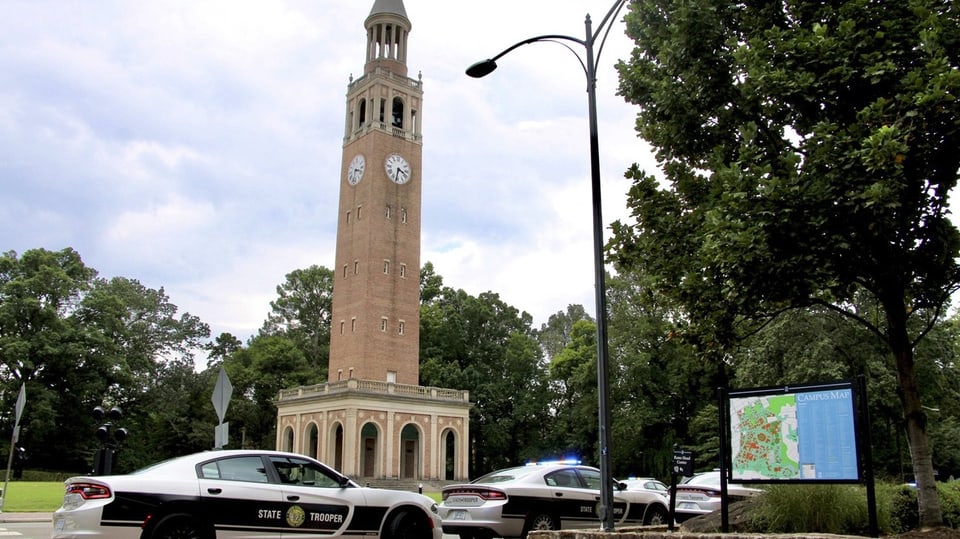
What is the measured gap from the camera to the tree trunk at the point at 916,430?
10.1 metres

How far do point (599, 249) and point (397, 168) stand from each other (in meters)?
47.0

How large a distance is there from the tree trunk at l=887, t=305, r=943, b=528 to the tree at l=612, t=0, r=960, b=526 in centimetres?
2

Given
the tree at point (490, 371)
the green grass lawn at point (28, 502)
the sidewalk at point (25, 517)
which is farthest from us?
the tree at point (490, 371)

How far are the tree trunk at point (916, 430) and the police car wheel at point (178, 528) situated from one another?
28.9 feet

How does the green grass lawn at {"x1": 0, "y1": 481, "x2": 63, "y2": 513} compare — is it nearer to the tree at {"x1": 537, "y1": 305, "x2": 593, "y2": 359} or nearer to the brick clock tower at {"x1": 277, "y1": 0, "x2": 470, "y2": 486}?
the brick clock tower at {"x1": 277, "y1": 0, "x2": 470, "y2": 486}

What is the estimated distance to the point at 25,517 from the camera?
798 inches

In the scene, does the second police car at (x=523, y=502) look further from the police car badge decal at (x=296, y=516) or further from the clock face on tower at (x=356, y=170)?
the clock face on tower at (x=356, y=170)

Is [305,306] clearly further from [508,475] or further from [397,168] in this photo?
[508,475]

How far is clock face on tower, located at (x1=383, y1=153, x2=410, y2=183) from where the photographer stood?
5697cm

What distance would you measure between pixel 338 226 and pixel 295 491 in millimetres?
48558

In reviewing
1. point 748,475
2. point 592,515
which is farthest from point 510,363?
point 748,475

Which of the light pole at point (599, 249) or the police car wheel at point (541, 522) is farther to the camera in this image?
A: the police car wheel at point (541, 522)

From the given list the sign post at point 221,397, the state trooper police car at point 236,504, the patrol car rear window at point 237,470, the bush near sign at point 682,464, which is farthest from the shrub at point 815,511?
the sign post at point 221,397

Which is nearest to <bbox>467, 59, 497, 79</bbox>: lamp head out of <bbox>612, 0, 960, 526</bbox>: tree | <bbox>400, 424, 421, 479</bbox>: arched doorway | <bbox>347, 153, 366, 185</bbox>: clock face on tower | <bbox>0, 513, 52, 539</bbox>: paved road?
<bbox>612, 0, 960, 526</bbox>: tree
